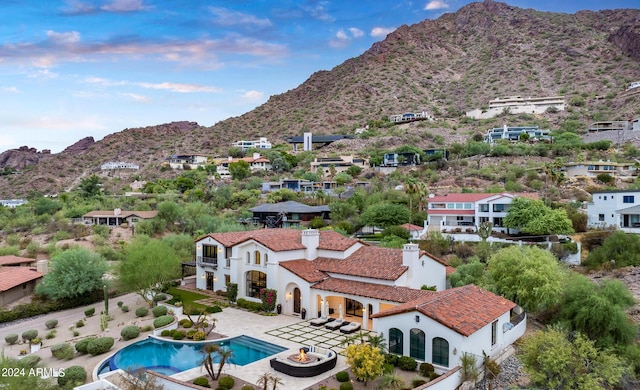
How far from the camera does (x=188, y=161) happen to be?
113 meters

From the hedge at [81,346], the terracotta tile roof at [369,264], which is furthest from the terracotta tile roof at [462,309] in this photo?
the hedge at [81,346]

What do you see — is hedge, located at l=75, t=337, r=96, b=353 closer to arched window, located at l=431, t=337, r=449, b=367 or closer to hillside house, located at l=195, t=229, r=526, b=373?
hillside house, located at l=195, t=229, r=526, b=373

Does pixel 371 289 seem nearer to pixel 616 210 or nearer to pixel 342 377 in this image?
pixel 342 377

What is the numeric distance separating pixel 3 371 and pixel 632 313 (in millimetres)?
34814

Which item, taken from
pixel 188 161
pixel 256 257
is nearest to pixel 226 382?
pixel 256 257

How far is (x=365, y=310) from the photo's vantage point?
26.7m

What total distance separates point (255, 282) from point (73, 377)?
46.7 feet

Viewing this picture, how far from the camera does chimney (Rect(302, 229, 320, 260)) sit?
107 feet

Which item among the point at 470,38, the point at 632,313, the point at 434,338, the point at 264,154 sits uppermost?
the point at 470,38

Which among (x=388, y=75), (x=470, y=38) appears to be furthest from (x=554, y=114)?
(x=470, y=38)

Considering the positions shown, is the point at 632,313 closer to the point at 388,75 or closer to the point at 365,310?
the point at 365,310

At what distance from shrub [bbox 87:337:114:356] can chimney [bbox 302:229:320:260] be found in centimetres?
1370

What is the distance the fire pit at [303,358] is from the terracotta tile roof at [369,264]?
25.6 ft

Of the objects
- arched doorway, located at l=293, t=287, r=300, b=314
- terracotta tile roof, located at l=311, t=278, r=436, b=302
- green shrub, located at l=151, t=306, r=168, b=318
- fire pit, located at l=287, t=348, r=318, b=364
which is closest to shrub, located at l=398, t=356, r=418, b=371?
fire pit, located at l=287, t=348, r=318, b=364
